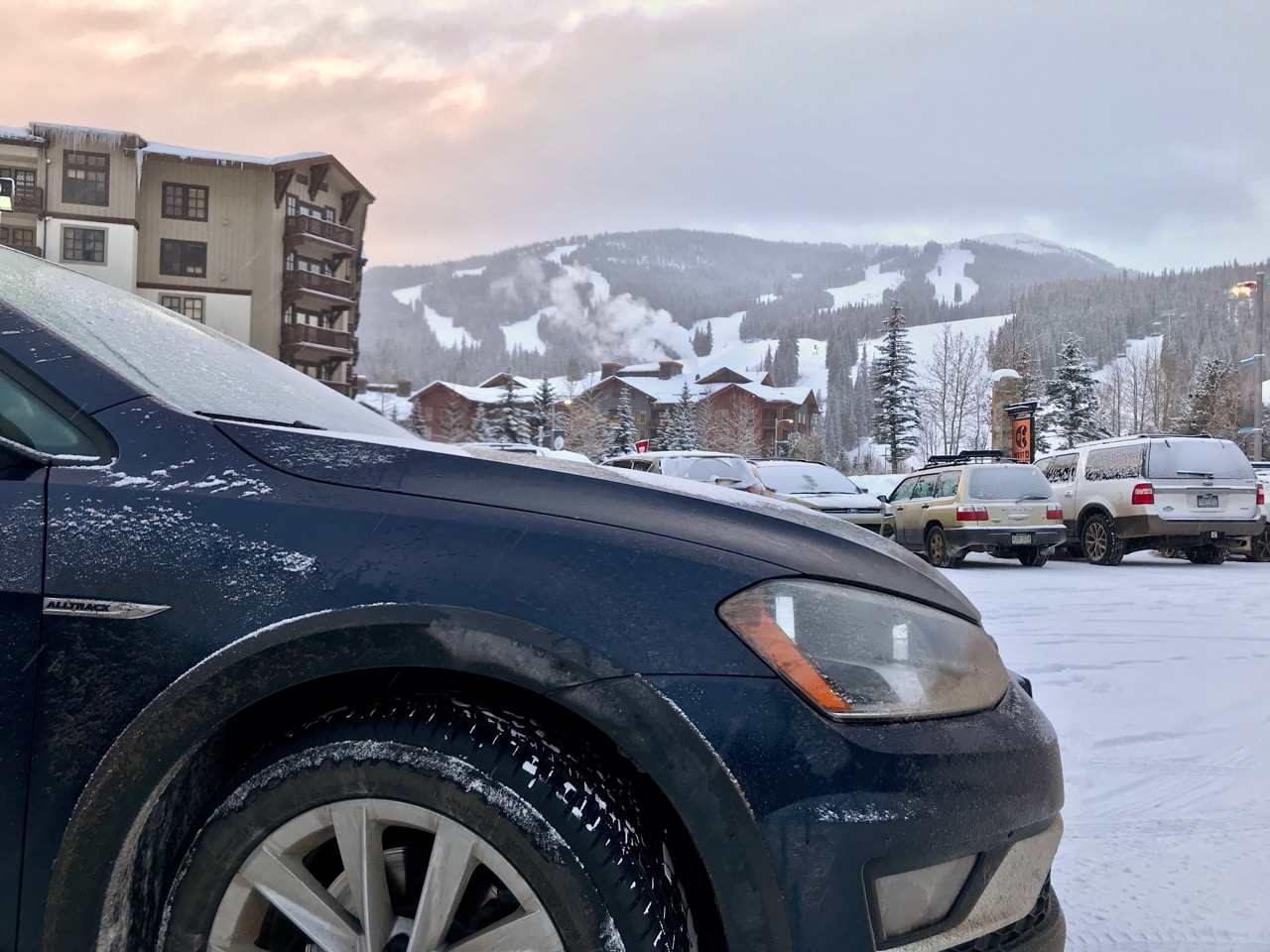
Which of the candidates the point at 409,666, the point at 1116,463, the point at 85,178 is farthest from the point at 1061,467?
the point at 85,178

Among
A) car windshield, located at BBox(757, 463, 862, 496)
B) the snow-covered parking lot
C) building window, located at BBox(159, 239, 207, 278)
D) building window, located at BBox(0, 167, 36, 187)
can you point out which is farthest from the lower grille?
building window, located at BBox(0, 167, 36, 187)

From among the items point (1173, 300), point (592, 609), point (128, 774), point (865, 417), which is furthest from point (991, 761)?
point (1173, 300)

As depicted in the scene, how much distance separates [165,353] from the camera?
6.50 feet

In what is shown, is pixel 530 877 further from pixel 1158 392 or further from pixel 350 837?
pixel 1158 392

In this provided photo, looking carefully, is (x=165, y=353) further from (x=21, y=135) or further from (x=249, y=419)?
(x=21, y=135)

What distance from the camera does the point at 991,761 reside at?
1488 millimetres

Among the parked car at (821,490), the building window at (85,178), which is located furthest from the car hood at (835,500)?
the building window at (85,178)

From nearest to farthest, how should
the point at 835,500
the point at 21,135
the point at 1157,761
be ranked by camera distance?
the point at 1157,761 → the point at 835,500 → the point at 21,135

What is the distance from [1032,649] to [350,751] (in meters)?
5.70

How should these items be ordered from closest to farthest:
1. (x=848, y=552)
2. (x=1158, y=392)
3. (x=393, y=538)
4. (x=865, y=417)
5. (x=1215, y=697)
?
(x=393, y=538)
(x=848, y=552)
(x=1215, y=697)
(x=1158, y=392)
(x=865, y=417)

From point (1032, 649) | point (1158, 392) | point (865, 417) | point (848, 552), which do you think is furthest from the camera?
point (865, 417)

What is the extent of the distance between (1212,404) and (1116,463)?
42684 millimetres

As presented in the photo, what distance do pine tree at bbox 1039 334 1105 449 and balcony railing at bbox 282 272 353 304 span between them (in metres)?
37.6

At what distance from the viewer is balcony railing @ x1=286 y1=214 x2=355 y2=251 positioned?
137 feet
